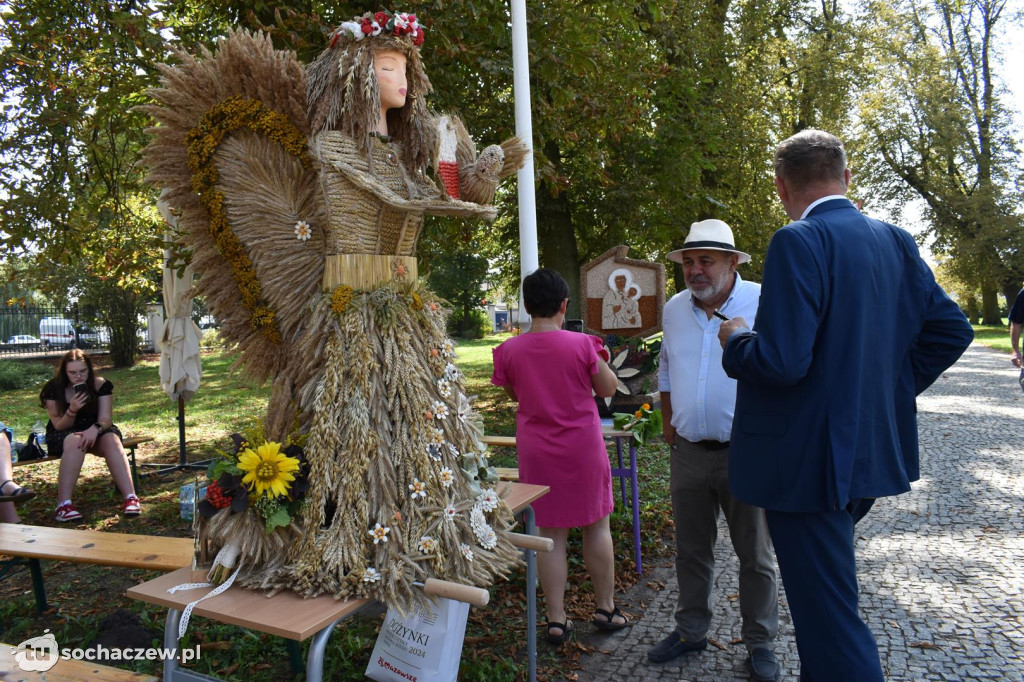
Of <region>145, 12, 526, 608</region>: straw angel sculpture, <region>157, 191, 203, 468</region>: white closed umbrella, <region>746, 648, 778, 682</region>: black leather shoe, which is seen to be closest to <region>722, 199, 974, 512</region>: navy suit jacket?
<region>145, 12, 526, 608</region>: straw angel sculpture

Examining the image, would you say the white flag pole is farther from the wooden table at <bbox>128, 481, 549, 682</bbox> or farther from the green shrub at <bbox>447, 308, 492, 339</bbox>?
the green shrub at <bbox>447, 308, 492, 339</bbox>

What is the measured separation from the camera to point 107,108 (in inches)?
228

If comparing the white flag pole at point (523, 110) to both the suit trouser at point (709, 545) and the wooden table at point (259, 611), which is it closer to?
the suit trouser at point (709, 545)

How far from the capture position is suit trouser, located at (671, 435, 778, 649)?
10.5ft

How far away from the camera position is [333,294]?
2436 mm

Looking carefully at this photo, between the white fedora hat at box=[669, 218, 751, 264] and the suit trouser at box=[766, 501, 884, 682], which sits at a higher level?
the white fedora hat at box=[669, 218, 751, 264]

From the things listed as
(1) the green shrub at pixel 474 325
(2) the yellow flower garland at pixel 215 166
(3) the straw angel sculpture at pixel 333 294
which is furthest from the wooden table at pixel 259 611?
(1) the green shrub at pixel 474 325

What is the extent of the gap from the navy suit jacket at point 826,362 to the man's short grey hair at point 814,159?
119 millimetres

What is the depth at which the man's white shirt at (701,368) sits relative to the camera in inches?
125

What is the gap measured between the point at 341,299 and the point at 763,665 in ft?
8.24

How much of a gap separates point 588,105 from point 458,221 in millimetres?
1970

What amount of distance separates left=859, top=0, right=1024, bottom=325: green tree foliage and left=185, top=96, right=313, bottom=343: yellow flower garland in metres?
26.6

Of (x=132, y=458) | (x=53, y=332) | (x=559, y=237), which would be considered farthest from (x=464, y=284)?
(x=132, y=458)

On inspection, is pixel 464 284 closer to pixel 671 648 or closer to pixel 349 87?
pixel 671 648
